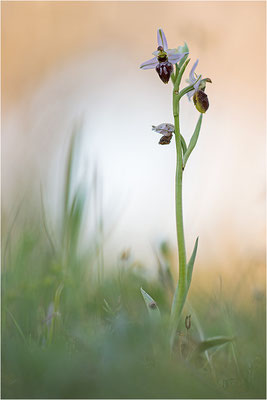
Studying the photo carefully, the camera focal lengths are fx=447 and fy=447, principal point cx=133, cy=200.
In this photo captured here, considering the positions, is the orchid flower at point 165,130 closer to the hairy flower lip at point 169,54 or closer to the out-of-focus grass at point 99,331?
the hairy flower lip at point 169,54

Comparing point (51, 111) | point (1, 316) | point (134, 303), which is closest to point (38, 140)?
point (51, 111)

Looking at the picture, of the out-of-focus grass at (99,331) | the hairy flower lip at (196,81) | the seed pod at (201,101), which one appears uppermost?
the hairy flower lip at (196,81)

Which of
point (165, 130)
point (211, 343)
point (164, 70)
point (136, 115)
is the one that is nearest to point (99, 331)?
point (211, 343)

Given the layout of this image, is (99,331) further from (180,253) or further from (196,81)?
(196,81)

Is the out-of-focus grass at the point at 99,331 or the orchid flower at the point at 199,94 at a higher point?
the orchid flower at the point at 199,94

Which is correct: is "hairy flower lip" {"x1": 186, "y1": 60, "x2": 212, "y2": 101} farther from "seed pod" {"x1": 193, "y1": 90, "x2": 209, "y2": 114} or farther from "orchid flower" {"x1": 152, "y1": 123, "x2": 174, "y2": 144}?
"orchid flower" {"x1": 152, "y1": 123, "x2": 174, "y2": 144}

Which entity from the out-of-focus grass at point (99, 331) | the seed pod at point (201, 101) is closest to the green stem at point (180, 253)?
the out-of-focus grass at point (99, 331)
